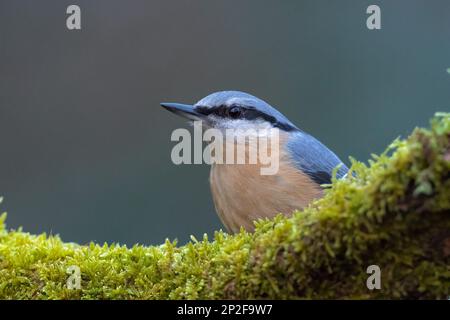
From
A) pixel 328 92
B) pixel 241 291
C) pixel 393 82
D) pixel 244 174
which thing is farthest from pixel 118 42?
pixel 241 291

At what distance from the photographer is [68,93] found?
7.49 m

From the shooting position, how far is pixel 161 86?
24.8ft

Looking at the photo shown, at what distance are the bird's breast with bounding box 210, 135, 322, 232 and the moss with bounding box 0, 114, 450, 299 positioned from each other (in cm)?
85

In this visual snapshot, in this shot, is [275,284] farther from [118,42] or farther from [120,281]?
[118,42]

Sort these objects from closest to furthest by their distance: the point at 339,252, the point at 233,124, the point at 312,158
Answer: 1. the point at 339,252
2. the point at 312,158
3. the point at 233,124

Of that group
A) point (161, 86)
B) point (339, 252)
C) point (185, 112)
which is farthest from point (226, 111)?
point (161, 86)

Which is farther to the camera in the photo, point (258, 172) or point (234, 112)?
point (234, 112)

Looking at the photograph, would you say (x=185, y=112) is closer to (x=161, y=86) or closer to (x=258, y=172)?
(x=258, y=172)

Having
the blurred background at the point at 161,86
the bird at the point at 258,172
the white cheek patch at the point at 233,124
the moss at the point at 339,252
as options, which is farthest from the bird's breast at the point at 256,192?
the blurred background at the point at 161,86

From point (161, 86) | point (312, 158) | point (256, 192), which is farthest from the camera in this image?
point (161, 86)

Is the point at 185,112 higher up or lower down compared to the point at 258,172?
higher up

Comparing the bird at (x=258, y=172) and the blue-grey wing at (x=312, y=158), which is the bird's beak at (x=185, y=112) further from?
the blue-grey wing at (x=312, y=158)

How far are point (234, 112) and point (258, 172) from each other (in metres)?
0.51

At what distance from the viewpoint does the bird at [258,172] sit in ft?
10.7
